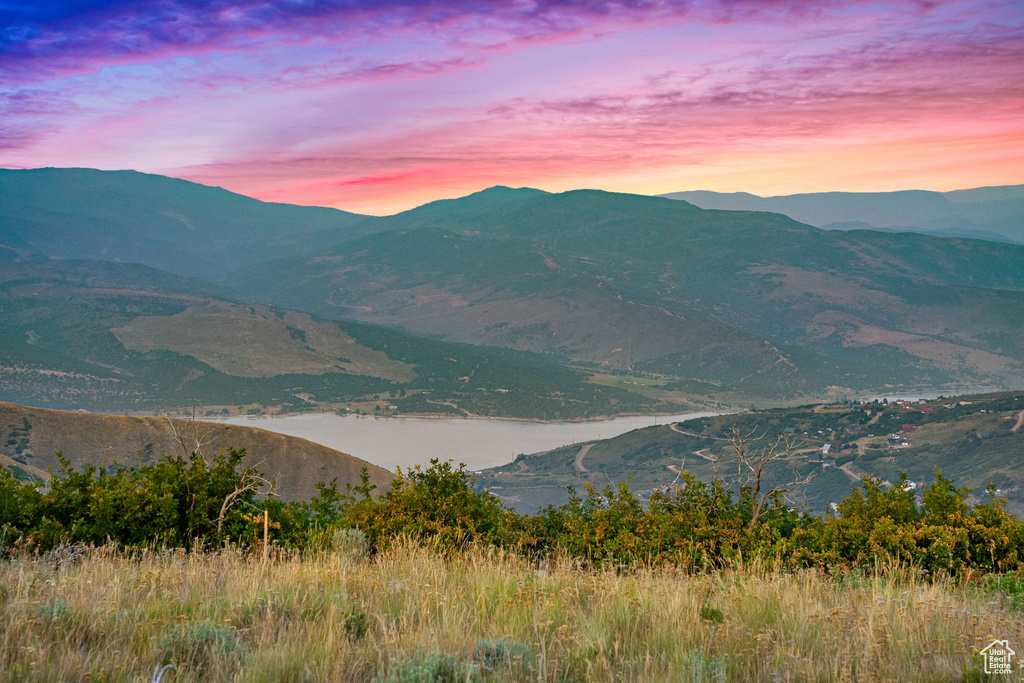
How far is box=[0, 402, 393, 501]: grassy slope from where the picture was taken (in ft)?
204

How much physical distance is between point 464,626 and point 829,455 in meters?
113

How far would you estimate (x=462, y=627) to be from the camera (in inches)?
233

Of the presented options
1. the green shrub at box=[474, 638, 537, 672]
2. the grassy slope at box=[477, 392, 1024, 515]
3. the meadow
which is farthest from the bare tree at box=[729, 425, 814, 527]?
the grassy slope at box=[477, 392, 1024, 515]

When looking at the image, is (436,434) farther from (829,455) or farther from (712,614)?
(712,614)

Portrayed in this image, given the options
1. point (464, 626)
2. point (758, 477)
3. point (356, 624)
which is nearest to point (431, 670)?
point (464, 626)

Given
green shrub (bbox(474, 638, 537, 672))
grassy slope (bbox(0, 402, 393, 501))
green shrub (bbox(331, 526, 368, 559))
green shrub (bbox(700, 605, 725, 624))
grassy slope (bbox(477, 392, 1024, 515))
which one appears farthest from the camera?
grassy slope (bbox(477, 392, 1024, 515))

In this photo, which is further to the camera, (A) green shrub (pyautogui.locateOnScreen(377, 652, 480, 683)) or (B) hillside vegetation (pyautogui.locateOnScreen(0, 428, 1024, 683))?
(B) hillside vegetation (pyautogui.locateOnScreen(0, 428, 1024, 683))

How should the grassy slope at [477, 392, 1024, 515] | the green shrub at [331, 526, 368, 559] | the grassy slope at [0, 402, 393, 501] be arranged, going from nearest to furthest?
the green shrub at [331, 526, 368, 559]
the grassy slope at [0, 402, 393, 501]
the grassy slope at [477, 392, 1024, 515]

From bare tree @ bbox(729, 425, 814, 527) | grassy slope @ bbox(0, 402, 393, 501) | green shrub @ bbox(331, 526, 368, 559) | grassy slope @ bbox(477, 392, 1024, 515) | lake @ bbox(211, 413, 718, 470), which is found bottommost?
lake @ bbox(211, 413, 718, 470)

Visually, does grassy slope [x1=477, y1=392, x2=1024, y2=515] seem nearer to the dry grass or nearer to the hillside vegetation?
the hillside vegetation

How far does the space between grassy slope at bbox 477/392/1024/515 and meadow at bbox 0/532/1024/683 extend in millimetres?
73379


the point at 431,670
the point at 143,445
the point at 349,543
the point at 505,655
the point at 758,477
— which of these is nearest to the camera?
the point at 431,670

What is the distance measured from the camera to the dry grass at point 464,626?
16.8 feet

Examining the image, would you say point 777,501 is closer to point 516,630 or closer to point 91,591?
point 516,630
